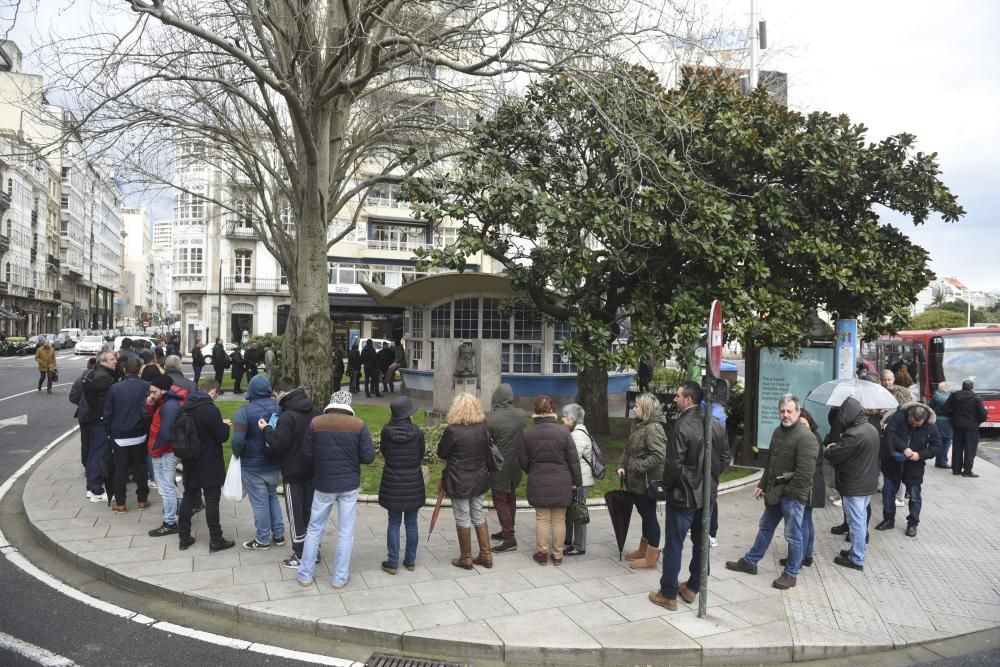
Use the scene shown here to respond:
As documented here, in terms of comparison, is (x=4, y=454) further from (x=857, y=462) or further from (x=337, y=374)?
(x=857, y=462)

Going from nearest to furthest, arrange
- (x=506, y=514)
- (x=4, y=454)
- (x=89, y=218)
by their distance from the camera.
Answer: (x=506, y=514)
(x=4, y=454)
(x=89, y=218)

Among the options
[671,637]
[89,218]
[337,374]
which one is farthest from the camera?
[89,218]

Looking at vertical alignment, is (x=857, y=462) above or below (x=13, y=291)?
below

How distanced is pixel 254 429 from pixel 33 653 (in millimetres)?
2385

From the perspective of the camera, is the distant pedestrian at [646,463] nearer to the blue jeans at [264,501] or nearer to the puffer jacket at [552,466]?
the puffer jacket at [552,466]

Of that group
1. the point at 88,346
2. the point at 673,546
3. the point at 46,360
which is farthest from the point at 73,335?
the point at 673,546

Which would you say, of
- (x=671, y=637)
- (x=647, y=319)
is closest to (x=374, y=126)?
(x=647, y=319)

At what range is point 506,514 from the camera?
7008 millimetres

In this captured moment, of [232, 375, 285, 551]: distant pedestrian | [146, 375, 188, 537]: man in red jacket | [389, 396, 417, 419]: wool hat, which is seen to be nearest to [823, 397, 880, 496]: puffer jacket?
[389, 396, 417, 419]: wool hat

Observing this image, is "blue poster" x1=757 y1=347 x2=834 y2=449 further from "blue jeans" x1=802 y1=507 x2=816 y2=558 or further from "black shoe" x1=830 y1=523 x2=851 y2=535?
"blue jeans" x1=802 y1=507 x2=816 y2=558

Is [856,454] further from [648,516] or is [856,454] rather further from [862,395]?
[648,516]

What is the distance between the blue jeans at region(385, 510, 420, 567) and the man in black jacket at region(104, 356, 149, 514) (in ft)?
12.1

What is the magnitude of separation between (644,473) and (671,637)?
1607 mm

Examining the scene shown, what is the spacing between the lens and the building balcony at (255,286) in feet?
163
